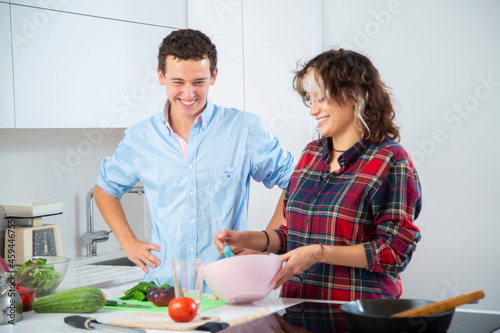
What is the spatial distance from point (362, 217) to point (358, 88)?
1.12 feet

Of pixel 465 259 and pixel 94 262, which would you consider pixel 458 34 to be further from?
pixel 94 262

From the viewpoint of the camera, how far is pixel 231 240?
1699mm

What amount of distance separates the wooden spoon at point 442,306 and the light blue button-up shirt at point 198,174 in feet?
3.21

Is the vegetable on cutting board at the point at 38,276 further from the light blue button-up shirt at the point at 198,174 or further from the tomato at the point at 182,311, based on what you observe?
the tomato at the point at 182,311

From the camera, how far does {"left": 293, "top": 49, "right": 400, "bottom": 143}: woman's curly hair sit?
1.64 metres

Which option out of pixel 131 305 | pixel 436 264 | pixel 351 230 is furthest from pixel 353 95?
pixel 436 264

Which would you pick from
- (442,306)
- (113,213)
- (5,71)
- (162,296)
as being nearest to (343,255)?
(442,306)

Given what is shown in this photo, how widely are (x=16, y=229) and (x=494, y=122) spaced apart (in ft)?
7.15

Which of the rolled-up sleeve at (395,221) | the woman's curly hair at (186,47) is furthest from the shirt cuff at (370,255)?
the woman's curly hair at (186,47)

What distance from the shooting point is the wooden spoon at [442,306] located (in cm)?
118

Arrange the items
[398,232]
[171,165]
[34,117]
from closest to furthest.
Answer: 1. [398,232]
2. [171,165]
3. [34,117]

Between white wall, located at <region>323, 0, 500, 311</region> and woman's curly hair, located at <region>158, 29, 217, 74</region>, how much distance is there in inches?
46.9

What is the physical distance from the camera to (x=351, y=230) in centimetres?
160

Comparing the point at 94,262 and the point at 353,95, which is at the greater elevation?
the point at 353,95
